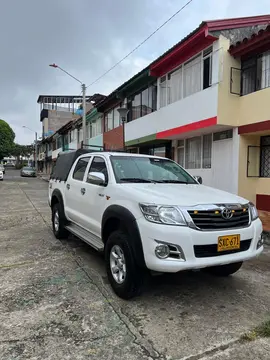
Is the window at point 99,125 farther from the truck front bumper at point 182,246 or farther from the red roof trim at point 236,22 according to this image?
the truck front bumper at point 182,246

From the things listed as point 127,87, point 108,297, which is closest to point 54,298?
point 108,297

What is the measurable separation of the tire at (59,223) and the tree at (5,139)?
48.4 meters

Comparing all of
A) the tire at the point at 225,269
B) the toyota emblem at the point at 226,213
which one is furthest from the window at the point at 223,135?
the toyota emblem at the point at 226,213

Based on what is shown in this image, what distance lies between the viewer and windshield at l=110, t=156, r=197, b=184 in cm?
455

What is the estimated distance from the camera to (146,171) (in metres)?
4.82

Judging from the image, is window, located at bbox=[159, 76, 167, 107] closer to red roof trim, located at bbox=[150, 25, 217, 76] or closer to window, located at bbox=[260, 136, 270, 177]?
red roof trim, located at bbox=[150, 25, 217, 76]

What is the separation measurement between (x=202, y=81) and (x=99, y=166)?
7.31m

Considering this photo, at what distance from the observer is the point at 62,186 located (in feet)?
21.1

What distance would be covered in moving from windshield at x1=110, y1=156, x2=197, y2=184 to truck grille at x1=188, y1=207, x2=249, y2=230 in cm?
128

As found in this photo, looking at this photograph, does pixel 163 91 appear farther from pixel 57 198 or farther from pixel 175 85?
pixel 57 198

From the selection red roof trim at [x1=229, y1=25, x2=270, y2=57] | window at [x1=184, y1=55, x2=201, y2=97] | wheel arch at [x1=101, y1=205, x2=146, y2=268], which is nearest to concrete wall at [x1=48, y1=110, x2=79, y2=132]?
window at [x1=184, y1=55, x2=201, y2=97]

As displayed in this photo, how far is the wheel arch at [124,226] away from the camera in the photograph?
11.2ft

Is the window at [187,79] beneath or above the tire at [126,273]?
above

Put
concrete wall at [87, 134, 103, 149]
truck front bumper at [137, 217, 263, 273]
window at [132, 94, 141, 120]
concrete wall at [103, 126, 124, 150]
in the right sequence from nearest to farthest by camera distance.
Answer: truck front bumper at [137, 217, 263, 273] → window at [132, 94, 141, 120] → concrete wall at [103, 126, 124, 150] → concrete wall at [87, 134, 103, 149]
